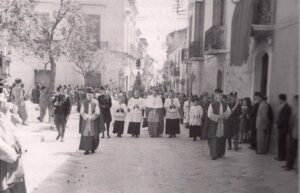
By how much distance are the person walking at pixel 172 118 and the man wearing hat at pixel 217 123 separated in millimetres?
3614

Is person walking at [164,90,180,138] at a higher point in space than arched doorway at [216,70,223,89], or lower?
lower

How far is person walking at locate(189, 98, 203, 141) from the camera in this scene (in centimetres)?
1212

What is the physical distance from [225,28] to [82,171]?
27.0ft

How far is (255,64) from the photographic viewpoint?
35.7 ft

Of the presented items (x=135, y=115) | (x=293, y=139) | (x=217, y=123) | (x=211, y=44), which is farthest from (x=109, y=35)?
(x=211, y=44)

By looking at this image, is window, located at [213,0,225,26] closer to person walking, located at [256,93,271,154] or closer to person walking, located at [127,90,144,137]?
person walking, located at [127,90,144,137]

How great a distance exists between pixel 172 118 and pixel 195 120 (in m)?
0.78

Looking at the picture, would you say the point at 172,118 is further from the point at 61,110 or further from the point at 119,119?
the point at 61,110

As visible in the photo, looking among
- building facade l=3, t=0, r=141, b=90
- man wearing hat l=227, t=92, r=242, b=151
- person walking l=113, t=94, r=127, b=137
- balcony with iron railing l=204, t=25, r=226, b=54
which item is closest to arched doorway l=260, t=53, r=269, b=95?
man wearing hat l=227, t=92, r=242, b=151

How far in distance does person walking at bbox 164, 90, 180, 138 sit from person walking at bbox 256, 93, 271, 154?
353 centimetres

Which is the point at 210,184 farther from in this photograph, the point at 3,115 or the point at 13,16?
the point at 13,16

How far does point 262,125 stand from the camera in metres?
9.30

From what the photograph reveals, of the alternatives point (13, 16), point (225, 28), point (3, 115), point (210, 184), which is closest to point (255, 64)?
point (225, 28)

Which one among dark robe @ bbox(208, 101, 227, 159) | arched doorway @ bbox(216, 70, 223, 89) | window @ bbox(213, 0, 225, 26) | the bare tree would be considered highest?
window @ bbox(213, 0, 225, 26)
